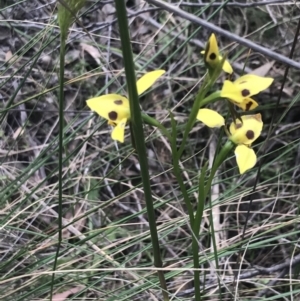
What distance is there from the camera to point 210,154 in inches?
56.6

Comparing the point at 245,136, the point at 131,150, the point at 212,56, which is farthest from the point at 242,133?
the point at 131,150

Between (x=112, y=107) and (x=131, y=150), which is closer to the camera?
(x=112, y=107)

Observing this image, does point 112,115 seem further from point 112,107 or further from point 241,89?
point 241,89

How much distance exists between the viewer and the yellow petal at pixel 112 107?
55 cm

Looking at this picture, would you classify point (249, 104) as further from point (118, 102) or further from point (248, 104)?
point (118, 102)

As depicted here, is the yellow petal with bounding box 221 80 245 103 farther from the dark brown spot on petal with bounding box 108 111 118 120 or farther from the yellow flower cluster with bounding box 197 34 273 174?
the dark brown spot on petal with bounding box 108 111 118 120

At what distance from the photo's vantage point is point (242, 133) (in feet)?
1.98

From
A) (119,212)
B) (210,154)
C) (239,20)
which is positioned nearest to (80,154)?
(119,212)

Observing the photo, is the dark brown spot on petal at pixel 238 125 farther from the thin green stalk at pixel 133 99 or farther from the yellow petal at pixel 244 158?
the thin green stalk at pixel 133 99

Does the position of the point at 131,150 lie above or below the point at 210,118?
below

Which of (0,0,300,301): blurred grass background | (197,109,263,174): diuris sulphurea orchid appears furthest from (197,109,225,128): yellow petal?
(0,0,300,301): blurred grass background

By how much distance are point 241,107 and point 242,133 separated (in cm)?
6

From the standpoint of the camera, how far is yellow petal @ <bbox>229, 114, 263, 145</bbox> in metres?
0.60

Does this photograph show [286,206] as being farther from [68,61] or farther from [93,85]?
[68,61]
